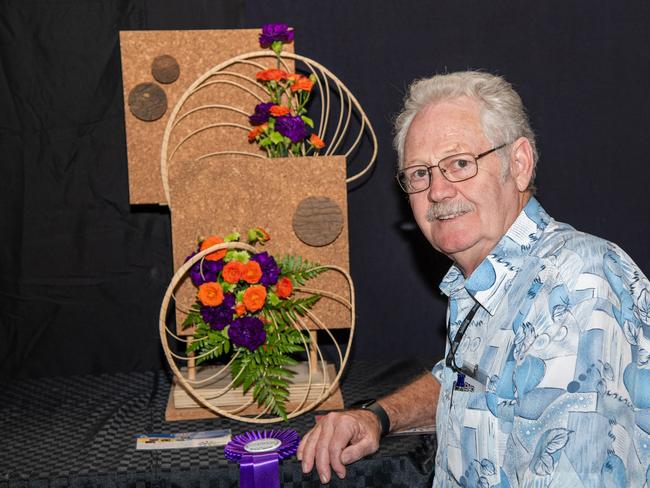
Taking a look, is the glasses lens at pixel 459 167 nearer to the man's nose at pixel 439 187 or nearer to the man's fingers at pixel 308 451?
the man's nose at pixel 439 187

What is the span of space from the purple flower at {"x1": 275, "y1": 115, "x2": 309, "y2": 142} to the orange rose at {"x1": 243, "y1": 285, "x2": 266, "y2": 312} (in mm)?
439

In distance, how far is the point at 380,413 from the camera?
1.65 m

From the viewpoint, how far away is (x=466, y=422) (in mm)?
1384

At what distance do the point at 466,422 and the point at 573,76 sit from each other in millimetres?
1667

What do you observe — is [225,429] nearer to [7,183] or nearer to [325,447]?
[325,447]

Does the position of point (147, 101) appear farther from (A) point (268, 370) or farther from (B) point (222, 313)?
(A) point (268, 370)

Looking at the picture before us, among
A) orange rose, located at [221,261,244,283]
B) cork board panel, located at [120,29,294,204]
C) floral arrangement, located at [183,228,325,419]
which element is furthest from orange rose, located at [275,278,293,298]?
cork board panel, located at [120,29,294,204]

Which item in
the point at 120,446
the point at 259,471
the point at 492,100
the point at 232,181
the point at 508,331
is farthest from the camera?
the point at 232,181

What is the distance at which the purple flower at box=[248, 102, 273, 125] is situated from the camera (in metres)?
2.09

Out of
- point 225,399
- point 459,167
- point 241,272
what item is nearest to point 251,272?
point 241,272

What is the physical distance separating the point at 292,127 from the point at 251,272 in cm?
43

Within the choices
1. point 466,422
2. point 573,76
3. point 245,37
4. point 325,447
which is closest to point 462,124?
point 466,422

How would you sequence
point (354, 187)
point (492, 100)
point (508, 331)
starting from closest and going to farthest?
point (508, 331), point (492, 100), point (354, 187)

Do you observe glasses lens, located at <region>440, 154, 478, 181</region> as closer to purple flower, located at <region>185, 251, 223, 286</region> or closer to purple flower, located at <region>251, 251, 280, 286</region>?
purple flower, located at <region>251, 251, 280, 286</region>
